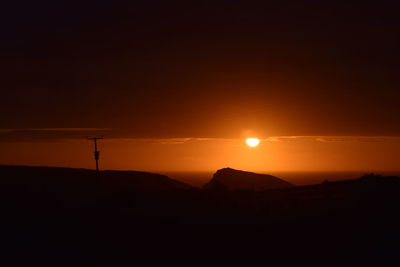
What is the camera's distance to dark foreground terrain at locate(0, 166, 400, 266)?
25891 mm

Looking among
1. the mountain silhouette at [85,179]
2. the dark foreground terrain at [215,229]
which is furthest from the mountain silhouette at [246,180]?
the dark foreground terrain at [215,229]

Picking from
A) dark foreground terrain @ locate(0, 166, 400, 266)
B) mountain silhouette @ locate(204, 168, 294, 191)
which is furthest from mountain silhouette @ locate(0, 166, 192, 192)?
mountain silhouette @ locate(204, 168, 294, 191)

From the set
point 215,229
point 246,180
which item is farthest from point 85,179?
point 246,180

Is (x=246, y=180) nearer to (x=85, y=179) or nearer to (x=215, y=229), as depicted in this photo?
(x=85, y=179)

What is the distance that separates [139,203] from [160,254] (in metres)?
7.27

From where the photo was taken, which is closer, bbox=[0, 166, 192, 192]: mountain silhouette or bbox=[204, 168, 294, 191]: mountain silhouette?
bbox=[0, 166, 192, 192]: mountain silhouette

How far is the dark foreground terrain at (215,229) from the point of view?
84.9 ft

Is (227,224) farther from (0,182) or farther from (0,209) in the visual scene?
(0,182)

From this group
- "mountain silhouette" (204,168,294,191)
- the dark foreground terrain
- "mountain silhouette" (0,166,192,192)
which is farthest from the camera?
"mountain silhouette" (204,168,294,191)

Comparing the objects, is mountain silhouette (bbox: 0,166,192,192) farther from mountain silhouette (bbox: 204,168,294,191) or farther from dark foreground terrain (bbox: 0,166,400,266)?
mountain silhouette (bbox: 204,168,294,191)

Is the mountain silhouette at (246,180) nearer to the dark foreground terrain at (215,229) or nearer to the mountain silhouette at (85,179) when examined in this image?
the mountain silhouette at (85,179)

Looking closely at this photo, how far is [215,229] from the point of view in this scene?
1133 inches

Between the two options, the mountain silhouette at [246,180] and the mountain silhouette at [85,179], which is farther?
the mountain silhouette at [246,180]

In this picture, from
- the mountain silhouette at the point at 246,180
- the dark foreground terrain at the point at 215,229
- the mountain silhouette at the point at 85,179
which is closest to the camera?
the dark foreground terrain at the point at 215,229
